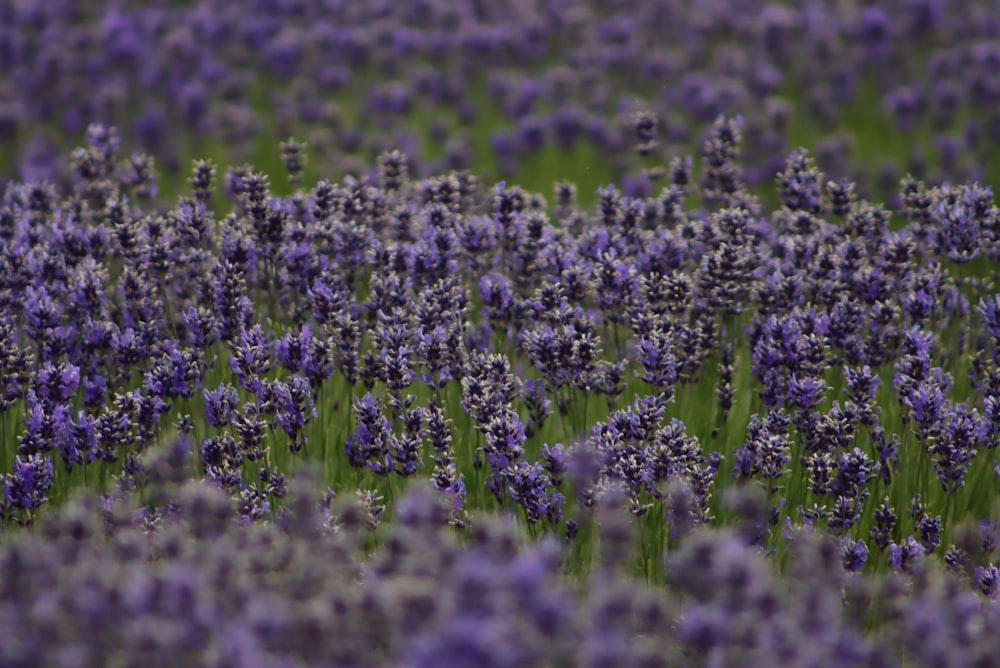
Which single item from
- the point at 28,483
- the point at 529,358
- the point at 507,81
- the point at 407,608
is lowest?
the point at 28,483

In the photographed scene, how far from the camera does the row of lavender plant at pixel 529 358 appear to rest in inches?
161

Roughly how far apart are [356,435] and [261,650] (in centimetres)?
174

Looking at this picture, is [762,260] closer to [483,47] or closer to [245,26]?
[483,47]

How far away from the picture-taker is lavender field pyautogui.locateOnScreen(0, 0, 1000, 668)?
7.94 ft

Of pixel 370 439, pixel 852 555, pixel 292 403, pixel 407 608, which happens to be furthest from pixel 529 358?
pixel 407 608

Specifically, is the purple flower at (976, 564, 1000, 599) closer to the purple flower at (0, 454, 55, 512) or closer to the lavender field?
the lavender field

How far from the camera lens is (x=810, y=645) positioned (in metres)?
2.34

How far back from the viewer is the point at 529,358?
194 inches

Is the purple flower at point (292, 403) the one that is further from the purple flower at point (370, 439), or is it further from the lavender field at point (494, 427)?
the purple flower at point (370, 439)

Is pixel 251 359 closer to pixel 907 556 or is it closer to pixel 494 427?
pixel 494 427

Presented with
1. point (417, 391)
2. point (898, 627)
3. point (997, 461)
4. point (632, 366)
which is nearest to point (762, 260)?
point (632, 366)

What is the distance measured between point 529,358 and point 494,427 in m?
0.99

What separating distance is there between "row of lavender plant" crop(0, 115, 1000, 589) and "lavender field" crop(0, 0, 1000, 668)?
19mm

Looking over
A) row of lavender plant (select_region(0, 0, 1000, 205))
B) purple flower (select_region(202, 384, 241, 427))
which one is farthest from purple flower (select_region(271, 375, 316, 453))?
row of lavender plant (select_region(0, 0, 1000, 205))
